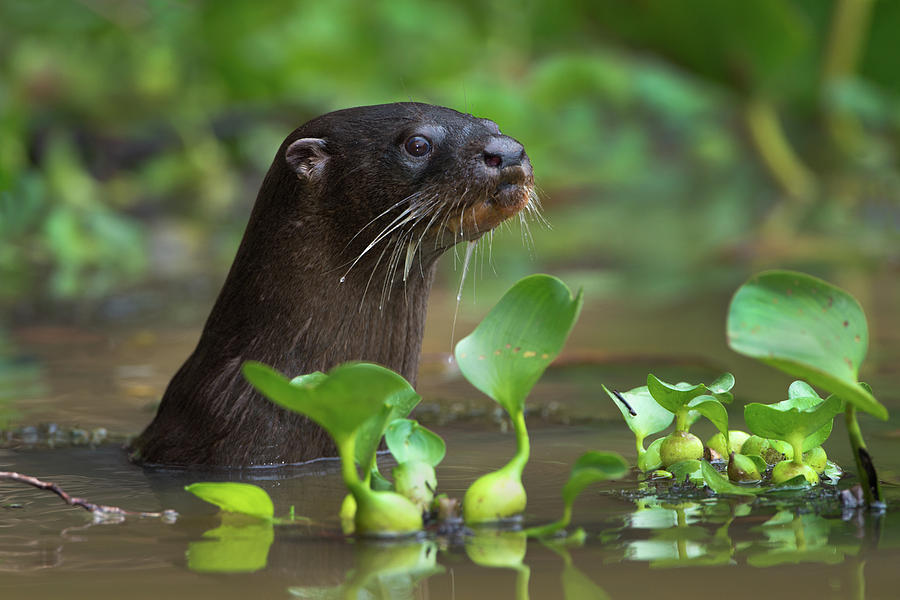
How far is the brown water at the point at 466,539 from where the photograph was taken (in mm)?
1820

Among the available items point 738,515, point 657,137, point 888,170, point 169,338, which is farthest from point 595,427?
point 657,137

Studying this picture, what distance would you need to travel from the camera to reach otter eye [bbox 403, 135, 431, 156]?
2.88 m

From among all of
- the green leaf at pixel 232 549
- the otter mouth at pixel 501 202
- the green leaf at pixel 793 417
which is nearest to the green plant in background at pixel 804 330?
the green leaf at pixel 793 417

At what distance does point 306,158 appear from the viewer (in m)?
2.90

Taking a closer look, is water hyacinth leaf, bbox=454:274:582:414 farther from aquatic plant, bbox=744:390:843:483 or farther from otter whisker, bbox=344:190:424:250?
otter whisker, bbox=344:190:424:250

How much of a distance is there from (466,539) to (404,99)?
636 cm

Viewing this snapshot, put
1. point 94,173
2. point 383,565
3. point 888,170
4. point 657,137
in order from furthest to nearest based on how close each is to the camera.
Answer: point 657,137 → point 888,170 → point 94,173 → point 383,565

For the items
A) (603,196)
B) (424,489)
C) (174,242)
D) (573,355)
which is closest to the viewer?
(424,489)

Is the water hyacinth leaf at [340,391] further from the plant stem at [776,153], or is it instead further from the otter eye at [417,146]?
the plant stem at [776,153]

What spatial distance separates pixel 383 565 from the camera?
191 cm

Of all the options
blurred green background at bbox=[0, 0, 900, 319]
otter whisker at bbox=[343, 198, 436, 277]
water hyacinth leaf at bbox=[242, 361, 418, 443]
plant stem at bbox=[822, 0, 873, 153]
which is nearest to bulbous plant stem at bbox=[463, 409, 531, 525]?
water hyacinth leaf at bbox=[242, 361, 418, 443]

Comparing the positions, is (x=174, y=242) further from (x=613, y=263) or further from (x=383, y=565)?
(x=383, y=565)

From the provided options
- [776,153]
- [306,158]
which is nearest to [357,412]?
[306,158]

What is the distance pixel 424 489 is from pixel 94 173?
21.1 feet
